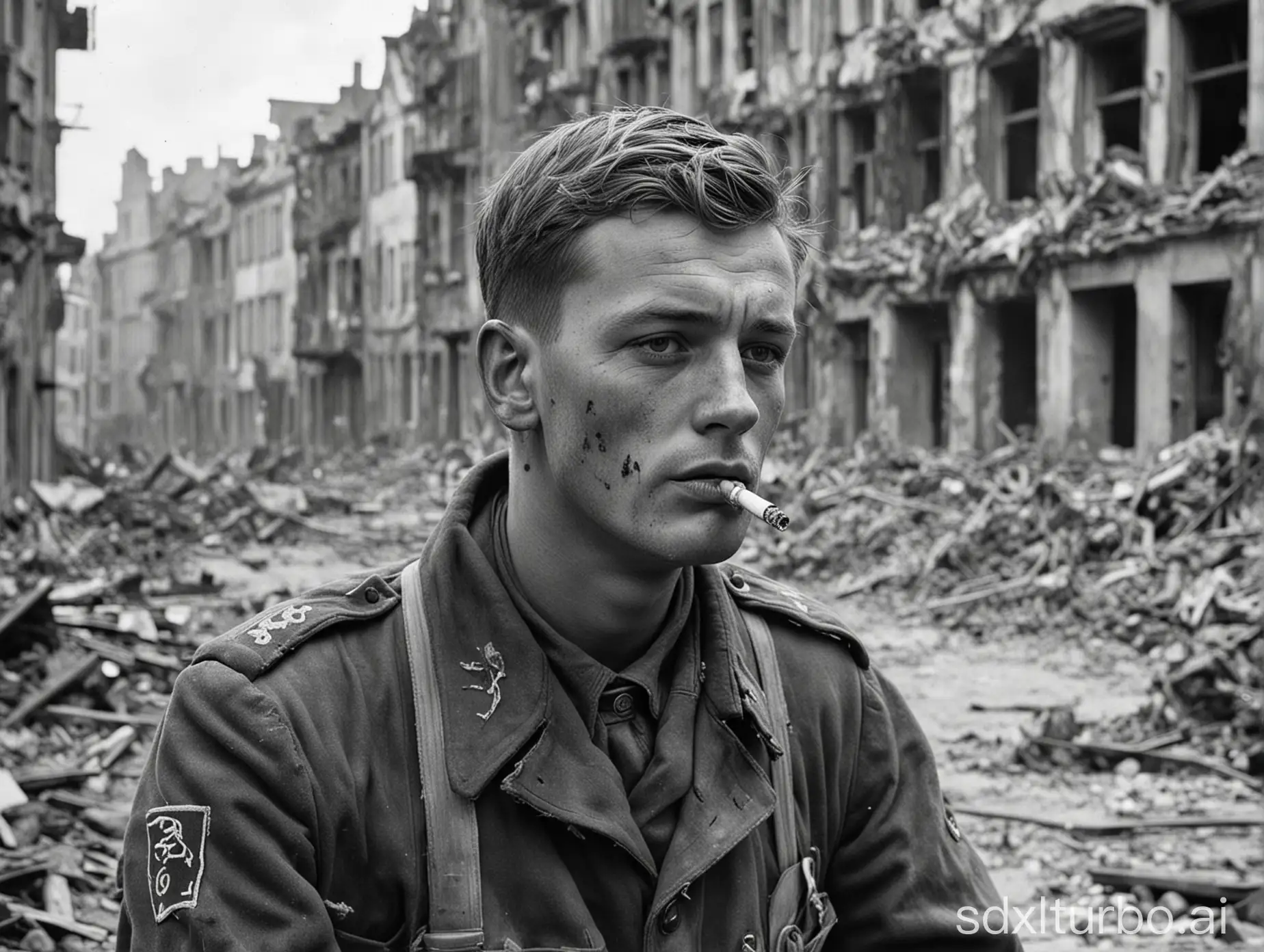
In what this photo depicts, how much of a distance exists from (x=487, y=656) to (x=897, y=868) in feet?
2.35

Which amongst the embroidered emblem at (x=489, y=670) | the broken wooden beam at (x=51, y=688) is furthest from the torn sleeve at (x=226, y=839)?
the broken wooden beam at (x=51, y=688)

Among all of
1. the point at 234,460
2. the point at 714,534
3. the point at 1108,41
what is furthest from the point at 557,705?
the point at 234,460

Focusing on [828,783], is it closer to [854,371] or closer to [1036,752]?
[1036,752]

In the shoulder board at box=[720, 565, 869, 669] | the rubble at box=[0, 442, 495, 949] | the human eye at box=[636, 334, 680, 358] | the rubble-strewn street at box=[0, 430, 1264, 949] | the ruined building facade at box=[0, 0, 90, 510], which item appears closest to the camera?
the human eye at box=[636, 334, 680, 358]

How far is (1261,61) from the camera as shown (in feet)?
56.9

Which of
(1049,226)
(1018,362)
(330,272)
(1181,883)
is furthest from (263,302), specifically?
(1181,883)

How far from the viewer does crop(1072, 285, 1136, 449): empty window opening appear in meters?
20.2

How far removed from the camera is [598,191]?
7.27 ft

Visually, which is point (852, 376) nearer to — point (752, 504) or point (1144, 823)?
point (1144, 823)

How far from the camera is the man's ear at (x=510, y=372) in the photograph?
235 centimetres

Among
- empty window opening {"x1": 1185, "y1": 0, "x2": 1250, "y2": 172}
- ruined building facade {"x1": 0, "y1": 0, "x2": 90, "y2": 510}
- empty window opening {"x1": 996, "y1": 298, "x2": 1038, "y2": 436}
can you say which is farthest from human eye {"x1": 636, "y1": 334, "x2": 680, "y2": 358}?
ruined building facade {"x1": 0, "y1": 0, "x2": 90, "y2": 510}

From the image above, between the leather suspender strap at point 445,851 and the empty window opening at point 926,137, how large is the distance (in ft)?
78.1

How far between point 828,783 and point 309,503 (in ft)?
92.3

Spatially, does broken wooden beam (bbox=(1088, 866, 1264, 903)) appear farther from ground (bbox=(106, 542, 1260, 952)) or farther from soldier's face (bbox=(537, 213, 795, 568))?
soldier's face (bbox=(537, 213, 795, 568))
